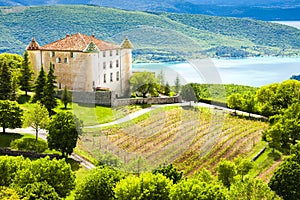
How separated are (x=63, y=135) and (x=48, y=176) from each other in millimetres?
5608

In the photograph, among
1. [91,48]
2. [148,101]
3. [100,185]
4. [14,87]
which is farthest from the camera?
[14,87]

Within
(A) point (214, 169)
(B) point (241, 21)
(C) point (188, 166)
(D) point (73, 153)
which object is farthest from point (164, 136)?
(B) point (241, 21)

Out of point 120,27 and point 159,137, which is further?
point 120,27

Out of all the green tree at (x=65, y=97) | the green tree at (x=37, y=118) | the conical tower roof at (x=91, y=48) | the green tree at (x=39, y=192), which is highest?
the conical tower roof at (x=91, y=48)

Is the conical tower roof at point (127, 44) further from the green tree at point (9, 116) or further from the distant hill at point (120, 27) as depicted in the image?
the distant hill at point (120, 27)

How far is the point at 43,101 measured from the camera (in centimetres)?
2709

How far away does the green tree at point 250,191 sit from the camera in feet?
50.5

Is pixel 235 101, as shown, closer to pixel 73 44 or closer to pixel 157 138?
pixel 73 44

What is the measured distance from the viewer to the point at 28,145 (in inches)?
878

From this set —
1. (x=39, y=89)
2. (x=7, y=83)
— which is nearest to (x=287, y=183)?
(x=39, y=89)

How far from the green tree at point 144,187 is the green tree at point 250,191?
215 cm

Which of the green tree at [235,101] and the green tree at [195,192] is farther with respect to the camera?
the green tree at [235,101]

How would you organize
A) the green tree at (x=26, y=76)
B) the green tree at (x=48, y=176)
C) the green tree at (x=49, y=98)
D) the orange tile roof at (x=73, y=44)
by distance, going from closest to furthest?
the green tree at (x=48, y=176) → the green tree at (x=49, y=98) → the green tree at (x=26, y=76) → the orange tile roof at (x=73, y=44)

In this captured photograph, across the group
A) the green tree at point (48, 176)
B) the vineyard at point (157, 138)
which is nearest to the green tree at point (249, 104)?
the vineyard at point (157, 138)
